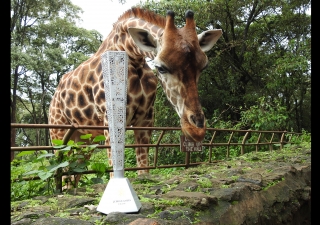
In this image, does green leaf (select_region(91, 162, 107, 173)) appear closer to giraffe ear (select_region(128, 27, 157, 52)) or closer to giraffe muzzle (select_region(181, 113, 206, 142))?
giraffe muzzle (select_region(181, 113, 206, 142))

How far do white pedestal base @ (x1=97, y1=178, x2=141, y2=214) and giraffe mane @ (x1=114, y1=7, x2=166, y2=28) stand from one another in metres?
2.14

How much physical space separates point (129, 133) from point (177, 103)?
6.04m

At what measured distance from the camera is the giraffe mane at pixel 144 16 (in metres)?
3.72

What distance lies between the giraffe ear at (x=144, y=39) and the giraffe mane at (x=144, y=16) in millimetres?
411

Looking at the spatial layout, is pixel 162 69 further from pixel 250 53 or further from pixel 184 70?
pixel 250 53

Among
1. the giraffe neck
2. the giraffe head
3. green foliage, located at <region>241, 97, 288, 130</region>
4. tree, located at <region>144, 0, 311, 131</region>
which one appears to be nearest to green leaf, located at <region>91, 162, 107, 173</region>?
the giraffe head

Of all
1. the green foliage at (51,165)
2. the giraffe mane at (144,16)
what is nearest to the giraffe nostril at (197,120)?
the green foliage at (51,165)

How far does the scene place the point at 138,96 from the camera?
3732mm

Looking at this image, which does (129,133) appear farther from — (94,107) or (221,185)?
(221,185)

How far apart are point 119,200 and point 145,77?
2070 mm

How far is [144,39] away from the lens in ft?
11.0

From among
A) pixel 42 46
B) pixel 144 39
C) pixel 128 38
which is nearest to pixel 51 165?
pixel 144 39

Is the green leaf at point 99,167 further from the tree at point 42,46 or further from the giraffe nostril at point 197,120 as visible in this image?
the tree at point 42,46
